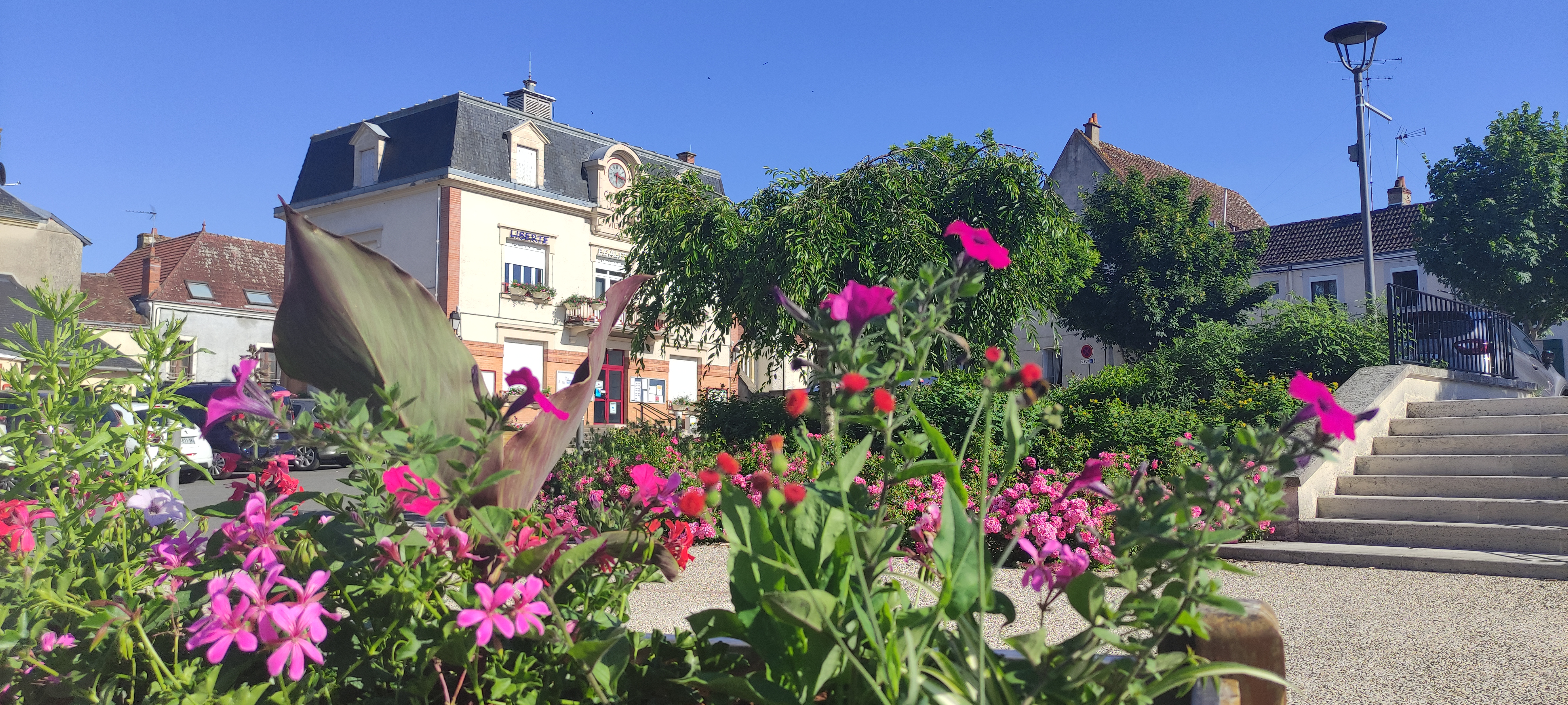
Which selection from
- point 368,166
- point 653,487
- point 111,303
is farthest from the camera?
point 111,303

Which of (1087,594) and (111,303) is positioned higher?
(111,303)

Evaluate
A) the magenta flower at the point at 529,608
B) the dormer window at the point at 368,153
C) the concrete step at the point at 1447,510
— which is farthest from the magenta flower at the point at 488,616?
the dormer window at the point at 368,153

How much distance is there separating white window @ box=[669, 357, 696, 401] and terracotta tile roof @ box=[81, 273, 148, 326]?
1493 centimetres

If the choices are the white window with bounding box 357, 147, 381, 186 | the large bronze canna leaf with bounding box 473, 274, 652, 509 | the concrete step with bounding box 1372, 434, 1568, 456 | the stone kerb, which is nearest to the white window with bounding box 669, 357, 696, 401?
the white window with bounding box 357, 147, 381, 186

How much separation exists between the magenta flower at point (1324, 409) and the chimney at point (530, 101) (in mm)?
28353

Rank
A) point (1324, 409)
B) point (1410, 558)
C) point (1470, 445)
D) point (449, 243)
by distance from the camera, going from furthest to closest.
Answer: point (449, 243), point (1470, 445), point (1410, 558), point (1324, 409)

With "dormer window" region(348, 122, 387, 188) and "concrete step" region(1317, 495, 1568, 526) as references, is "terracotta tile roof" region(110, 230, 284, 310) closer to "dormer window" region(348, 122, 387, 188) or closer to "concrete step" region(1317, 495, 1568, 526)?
"dormer window" region(348, 122, 387, 188)

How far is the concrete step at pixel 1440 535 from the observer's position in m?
6.01

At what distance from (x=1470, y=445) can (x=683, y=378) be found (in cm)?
2276

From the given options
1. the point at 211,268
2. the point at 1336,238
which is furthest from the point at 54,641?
Result: the point at 1336,238

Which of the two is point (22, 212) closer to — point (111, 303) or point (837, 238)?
point (111, 303)

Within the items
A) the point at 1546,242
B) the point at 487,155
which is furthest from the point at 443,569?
the point at 1546,242

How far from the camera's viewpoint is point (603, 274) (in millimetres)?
27656

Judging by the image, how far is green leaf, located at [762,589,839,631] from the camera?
0.90m
